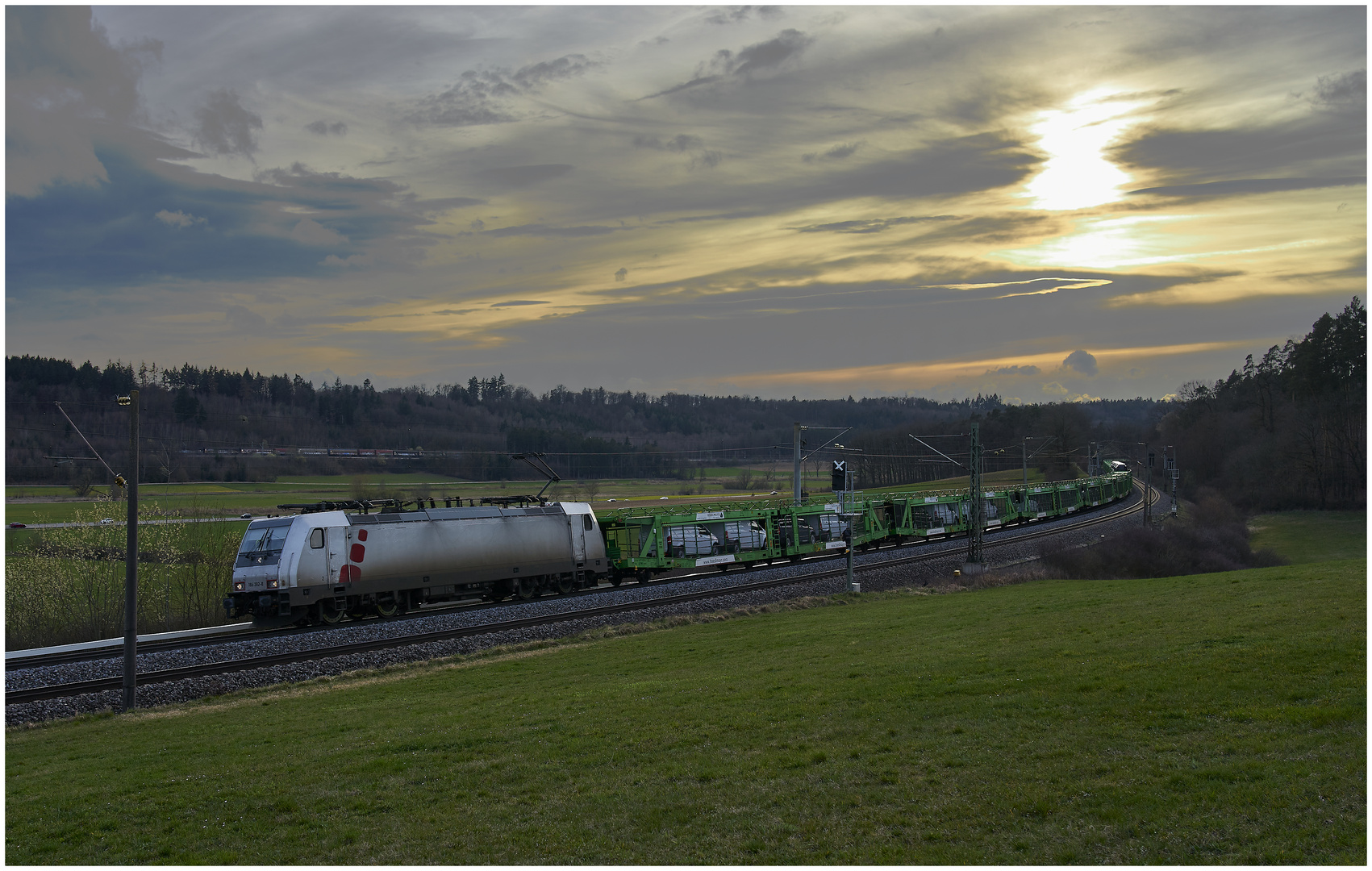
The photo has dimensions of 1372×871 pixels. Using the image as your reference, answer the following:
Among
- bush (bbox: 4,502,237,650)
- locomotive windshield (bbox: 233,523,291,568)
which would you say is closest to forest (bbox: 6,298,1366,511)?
bush (bbox: 4,502,237,650)

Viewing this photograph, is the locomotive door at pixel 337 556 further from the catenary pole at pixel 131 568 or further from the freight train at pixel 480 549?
the catenary pole at pixel 131 568

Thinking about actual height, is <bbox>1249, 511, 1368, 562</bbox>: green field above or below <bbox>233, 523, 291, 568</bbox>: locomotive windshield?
below

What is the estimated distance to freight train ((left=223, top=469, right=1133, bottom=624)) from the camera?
97.9 ft

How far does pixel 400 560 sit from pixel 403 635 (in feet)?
13.2

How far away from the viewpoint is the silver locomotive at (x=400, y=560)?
29.7 metres

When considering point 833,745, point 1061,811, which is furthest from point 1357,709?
point 833,745

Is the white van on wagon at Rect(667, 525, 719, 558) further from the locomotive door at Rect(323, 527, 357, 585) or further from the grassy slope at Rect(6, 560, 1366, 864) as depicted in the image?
the grassy slope at Rect(6, 560, 1366, 864)

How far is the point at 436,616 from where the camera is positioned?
105ft

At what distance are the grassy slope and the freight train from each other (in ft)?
30.1

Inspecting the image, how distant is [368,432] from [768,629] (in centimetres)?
8082

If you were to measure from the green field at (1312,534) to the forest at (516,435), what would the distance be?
20.5ft

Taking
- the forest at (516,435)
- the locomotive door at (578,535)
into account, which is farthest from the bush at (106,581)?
the locomotive door at (578,535)

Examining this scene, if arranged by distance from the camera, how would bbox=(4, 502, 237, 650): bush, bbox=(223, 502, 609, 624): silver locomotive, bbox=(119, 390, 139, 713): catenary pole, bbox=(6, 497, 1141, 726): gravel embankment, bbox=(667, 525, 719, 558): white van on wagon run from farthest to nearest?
bbox=(4, 502, 237, 650): bush → bbox=(667, 525, 719, 558): white van on wagon → bbox=(223, 502, 609, 624): silver locomotive → bbox=(6, 497, 1141, 726): gravel embankment → bbox=(119, 390, 139, 713): catenary pole

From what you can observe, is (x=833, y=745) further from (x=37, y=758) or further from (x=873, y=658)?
(x=37, y=758)
